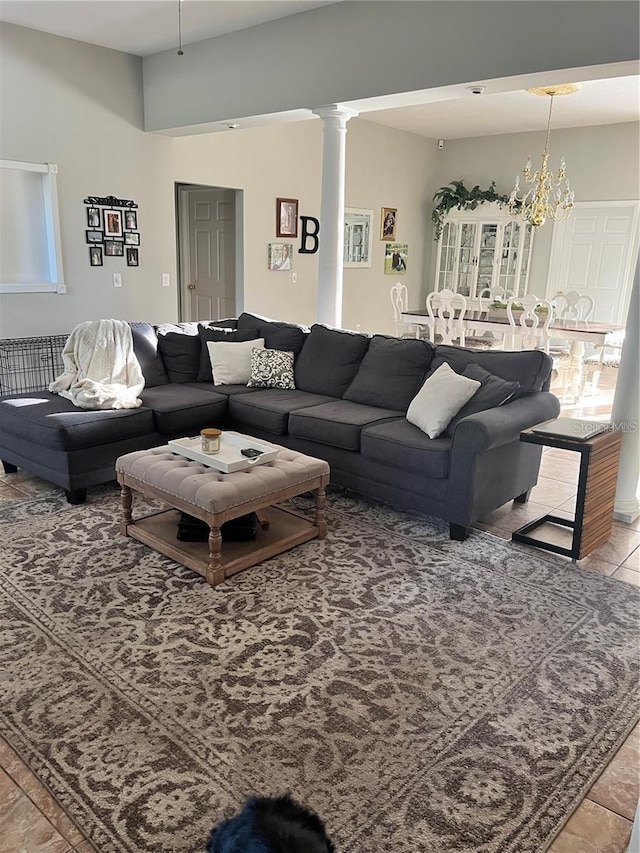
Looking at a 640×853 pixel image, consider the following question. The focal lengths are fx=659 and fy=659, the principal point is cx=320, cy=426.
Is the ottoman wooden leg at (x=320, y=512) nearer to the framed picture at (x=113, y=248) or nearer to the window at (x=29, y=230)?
the window at (x=29, y=230)

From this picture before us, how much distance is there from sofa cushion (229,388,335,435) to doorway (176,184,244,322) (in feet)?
8.29

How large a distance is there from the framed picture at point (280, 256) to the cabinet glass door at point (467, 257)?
300 cm

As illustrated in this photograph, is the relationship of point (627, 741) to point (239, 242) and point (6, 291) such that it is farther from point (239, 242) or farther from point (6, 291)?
point (239, 242)

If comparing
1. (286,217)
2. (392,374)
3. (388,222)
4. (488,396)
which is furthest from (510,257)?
(488,396)

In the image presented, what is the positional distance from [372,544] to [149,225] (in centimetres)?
398

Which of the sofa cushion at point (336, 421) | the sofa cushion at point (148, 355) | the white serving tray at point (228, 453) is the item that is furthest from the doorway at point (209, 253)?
the white serving tray at point (228, 453)

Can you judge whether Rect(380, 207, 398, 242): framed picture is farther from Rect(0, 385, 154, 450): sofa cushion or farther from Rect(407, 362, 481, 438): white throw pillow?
Rect(0, 385, 154, 450): sofa cushion

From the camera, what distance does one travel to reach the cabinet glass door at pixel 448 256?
9.14 meters

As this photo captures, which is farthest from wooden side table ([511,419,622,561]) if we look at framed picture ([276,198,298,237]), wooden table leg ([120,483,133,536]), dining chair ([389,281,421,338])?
framed picture ([276,198,298,237])

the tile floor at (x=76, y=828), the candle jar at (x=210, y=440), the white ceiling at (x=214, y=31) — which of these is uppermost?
the white ceiling at (x=214, y=31)

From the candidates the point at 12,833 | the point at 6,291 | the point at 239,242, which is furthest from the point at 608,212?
the point at 12,833

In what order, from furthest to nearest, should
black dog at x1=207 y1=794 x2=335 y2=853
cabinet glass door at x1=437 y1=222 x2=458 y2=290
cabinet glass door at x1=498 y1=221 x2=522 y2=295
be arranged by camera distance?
cabinet glass door at x1=437 y1=222 x2=458 y2=290
cabinet glass door at x1=498 y1=221 x2=522 y2=295
black dog at x1=207 y1=794 x2=335 y2=853

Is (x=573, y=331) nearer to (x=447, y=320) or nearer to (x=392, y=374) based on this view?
Result: (x=447, y=320)

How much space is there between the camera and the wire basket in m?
5.21
